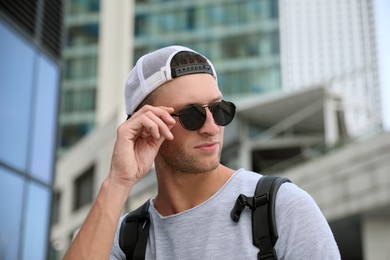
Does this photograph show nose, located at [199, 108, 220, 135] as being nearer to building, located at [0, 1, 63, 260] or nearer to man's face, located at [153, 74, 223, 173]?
man's face, located at [153, 74, 223, 173]

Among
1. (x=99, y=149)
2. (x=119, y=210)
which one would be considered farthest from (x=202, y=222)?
(x=99, y=149)

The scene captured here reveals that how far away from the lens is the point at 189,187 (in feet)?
8.80

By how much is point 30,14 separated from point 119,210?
42.4 feet

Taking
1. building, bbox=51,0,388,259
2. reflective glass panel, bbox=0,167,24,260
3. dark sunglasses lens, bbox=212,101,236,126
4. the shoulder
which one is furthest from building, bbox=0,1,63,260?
building, bbox=51,0,388,259

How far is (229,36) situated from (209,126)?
50.2 metres

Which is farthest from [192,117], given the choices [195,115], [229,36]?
[229,36]

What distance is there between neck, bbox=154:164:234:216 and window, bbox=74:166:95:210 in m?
39.4

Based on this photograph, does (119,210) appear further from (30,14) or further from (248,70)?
(248,70)

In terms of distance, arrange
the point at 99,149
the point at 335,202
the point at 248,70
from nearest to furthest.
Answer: the point at 335,202
the point at 99,149
the point at 248,70

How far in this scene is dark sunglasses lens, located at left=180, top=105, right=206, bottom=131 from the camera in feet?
8.60

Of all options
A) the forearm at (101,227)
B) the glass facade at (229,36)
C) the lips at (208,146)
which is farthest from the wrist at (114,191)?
the glass facade at (229,36)

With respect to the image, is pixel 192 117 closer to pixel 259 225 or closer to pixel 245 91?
pixel 259 225

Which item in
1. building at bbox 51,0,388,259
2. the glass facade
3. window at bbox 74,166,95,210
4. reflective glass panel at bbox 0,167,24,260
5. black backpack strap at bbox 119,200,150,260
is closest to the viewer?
black backpack strap at bbox 119,200,150,260

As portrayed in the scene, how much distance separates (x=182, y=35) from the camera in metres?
53.6
